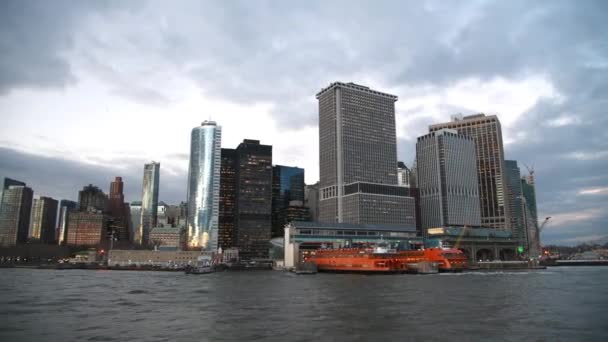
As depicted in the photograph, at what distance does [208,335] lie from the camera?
44188mm

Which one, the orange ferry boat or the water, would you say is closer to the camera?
the water

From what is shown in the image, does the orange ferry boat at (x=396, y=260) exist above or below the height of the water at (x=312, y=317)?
above

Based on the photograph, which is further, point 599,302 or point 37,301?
point 37,301

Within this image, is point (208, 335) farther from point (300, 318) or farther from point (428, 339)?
point (428, 339)

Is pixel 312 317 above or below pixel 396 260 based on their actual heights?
below

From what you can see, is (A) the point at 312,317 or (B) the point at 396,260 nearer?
(A) the point at 312,317

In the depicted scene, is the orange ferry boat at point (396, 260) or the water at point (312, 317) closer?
the water at point (312, 317)

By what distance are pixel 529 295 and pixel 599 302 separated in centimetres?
1233

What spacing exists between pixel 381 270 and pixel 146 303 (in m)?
111

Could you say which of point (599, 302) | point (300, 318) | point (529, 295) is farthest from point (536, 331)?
point (529, 295)

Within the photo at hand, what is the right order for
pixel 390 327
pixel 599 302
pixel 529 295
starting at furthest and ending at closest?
1. pixel 529 295
2. pixel 599 302
3. pixel 390 327

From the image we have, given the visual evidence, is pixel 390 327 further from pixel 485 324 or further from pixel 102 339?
pixel 102 339

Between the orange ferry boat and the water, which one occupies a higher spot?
the orange ferry boat

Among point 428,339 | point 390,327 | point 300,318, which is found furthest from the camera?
point 300,318
